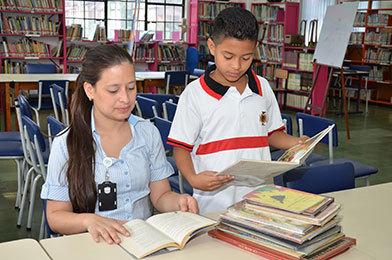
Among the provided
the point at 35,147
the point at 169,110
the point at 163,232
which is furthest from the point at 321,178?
the point at 169,110

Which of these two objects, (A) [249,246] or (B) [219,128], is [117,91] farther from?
(A) [249,246]

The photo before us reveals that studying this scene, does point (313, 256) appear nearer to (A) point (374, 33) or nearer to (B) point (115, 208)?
(B) point (115, 208)

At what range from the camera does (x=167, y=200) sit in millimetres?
1826

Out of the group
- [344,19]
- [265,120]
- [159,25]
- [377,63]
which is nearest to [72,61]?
[159,25]

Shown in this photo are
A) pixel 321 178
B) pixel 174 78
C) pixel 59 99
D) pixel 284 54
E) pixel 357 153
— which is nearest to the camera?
pixel 321 178

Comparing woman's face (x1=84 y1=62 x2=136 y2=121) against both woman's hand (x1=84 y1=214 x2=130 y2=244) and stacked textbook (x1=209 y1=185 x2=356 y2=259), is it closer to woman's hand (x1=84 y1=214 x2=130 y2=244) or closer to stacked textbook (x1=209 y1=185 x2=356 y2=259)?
woman's hand (x1=84 y1=214 x2=130 y2=244)

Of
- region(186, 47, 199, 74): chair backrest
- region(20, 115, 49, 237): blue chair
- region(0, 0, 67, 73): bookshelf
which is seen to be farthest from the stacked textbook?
region(186, 47, 199, 74): chair backrest

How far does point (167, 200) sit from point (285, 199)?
481mm

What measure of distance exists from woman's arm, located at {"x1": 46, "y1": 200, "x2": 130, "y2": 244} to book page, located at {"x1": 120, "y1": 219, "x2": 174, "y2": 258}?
3 centimetres

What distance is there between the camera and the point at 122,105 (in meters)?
1.67

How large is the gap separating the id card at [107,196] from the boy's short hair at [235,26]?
690mm

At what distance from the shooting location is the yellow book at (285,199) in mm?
1477

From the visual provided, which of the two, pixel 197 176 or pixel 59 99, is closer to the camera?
pixel 197 176

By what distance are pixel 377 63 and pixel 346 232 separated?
930 cm
